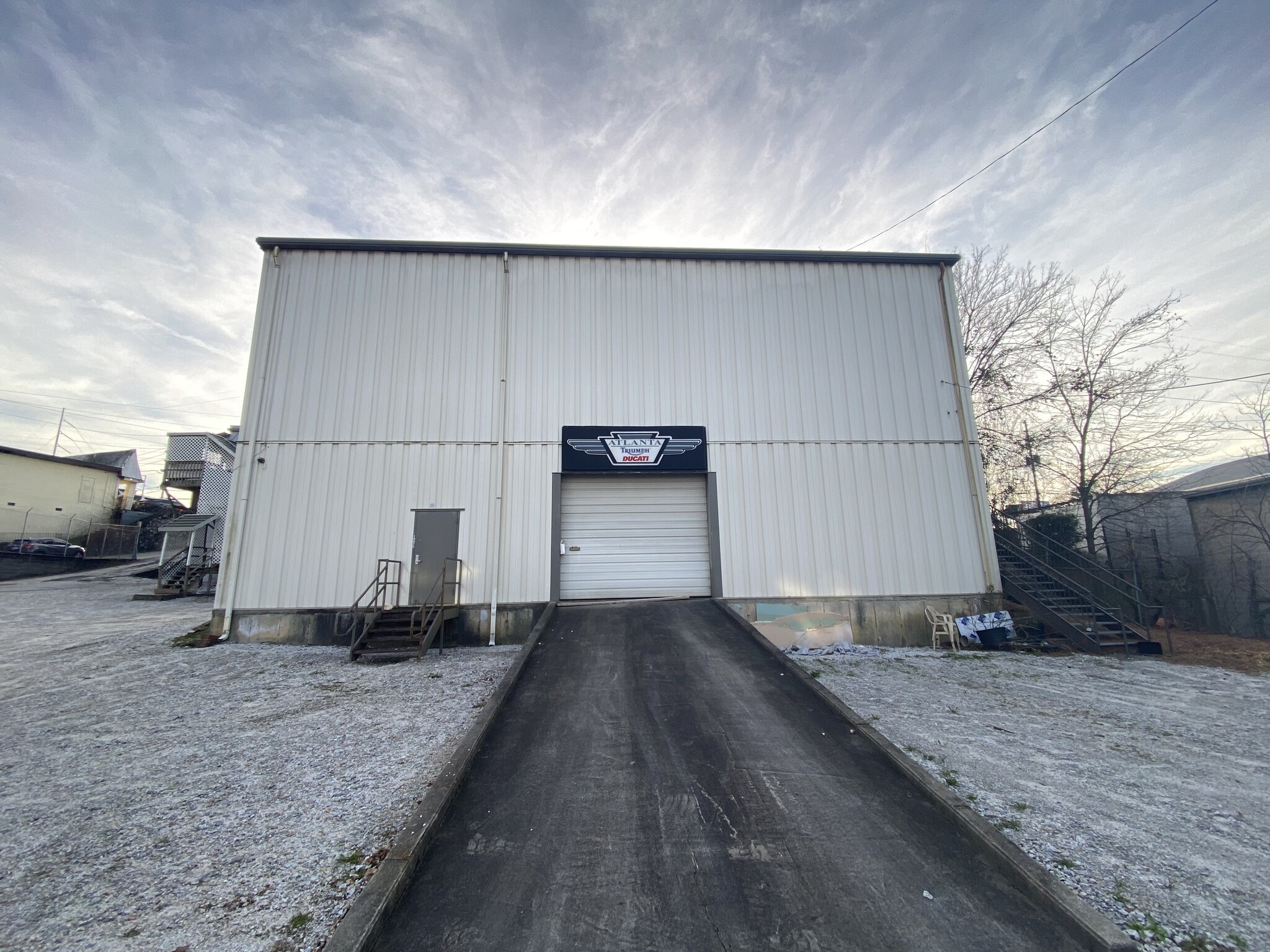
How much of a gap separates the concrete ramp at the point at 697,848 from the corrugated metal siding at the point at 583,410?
218 inches

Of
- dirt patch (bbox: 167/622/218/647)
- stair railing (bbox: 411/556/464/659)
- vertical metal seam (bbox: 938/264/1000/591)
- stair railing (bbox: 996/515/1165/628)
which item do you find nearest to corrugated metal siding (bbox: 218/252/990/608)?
vertical metal seam (bbox: 938/264/1000/591)

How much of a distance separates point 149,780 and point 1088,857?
23.7 feet

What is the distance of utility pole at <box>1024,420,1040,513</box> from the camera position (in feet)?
50.1

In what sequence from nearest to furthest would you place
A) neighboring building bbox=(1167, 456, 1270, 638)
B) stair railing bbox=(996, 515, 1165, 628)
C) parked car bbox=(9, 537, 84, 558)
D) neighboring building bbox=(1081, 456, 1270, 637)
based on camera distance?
neighboring building bbox=(1167, 456, 1270, 638) < neighboring building bbox=(1081, 456, 1270, 637) < stair railing bbox=(996, 515, 1165, 628) < parked car bbox=(9, 537, 84, 558)

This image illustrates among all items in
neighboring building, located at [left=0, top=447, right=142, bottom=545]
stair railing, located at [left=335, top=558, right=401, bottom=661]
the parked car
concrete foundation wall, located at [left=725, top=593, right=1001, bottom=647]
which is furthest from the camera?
neighboring building, located at [left=0, top=447, right=142, bottom=545]

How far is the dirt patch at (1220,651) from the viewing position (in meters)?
9.06

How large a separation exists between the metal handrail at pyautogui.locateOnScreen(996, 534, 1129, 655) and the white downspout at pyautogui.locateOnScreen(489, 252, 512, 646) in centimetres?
1126

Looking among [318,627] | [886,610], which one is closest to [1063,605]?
[886,610]

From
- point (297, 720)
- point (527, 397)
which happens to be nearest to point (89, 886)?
point (297, 720)

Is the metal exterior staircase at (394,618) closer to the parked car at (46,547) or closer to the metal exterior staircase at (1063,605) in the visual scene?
the metal exterior staircase at (1063,605)

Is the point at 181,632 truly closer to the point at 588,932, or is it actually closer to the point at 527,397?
the point at 527,397

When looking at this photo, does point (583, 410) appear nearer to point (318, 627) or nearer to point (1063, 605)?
point (318, 627)

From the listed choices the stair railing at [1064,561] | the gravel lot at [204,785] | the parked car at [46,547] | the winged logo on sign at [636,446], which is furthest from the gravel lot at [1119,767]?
the parked car at [46,547]

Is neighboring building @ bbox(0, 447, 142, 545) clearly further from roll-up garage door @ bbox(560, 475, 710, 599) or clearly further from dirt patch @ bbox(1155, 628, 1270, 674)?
dirt patch @ bbox(1155, 628, 1270, 674)
